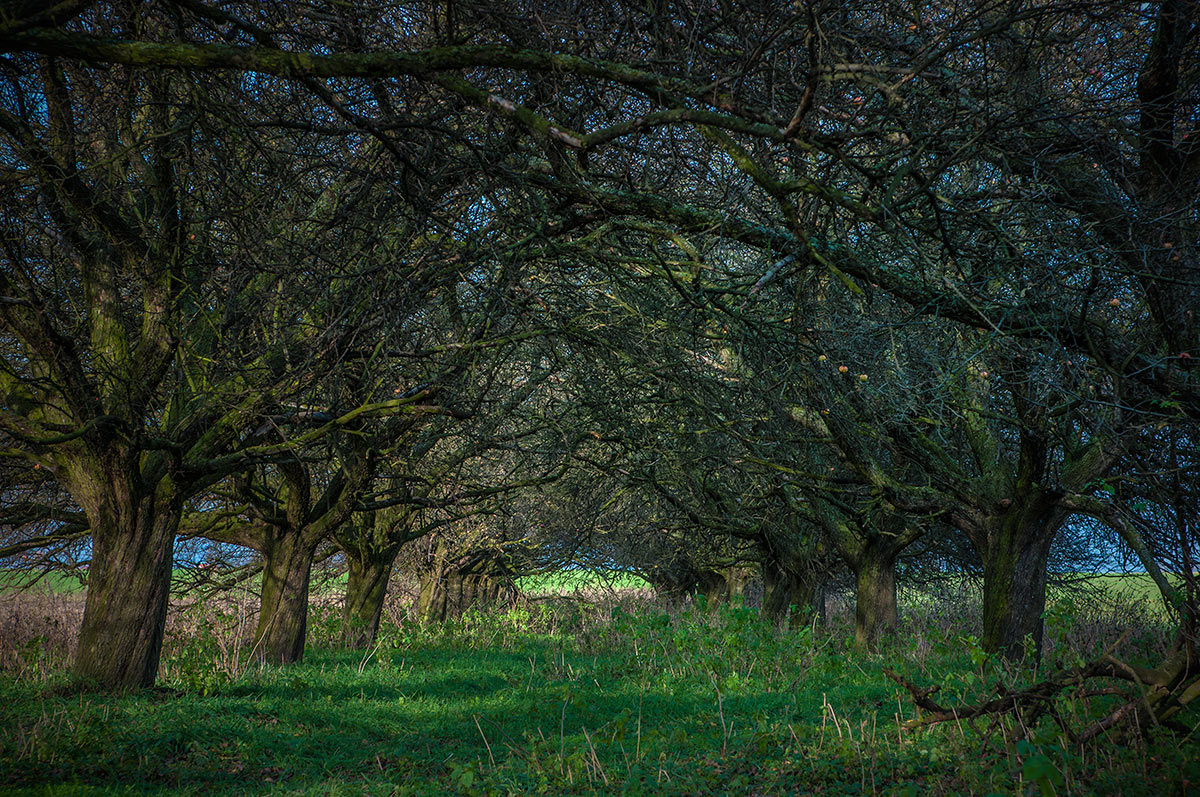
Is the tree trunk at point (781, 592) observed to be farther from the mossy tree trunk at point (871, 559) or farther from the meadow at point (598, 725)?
the meadow at point (598, 725)

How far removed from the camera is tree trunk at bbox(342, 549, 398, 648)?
14055mm

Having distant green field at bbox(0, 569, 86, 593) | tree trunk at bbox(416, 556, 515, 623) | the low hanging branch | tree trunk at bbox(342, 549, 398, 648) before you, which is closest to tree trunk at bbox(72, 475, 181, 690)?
distant green field at bbox(0, 569, 86, 593)

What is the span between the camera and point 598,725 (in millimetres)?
7457

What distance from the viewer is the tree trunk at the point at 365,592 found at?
553 inches

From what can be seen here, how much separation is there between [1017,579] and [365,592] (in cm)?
1075

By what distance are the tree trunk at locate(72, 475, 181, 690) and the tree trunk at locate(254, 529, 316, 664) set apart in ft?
10.4

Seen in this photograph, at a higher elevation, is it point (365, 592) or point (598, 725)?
point (365, 592)

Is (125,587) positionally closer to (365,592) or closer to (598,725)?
(598,725)

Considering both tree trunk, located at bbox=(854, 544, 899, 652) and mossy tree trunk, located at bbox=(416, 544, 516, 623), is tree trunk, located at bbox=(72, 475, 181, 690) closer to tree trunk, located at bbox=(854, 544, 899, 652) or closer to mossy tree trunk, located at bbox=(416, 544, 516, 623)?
mossy tree trunk, located at bbox=(416, 544, 516, 623)

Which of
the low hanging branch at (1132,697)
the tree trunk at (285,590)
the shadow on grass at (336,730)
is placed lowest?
the shadow on grass at (336,730)

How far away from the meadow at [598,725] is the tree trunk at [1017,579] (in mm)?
647

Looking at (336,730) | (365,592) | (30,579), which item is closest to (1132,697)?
(336,730)

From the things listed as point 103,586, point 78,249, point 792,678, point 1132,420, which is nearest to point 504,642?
point 792,678

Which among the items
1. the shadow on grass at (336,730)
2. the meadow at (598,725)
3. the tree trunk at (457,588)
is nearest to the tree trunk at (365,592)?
the meadow at (598,725)
